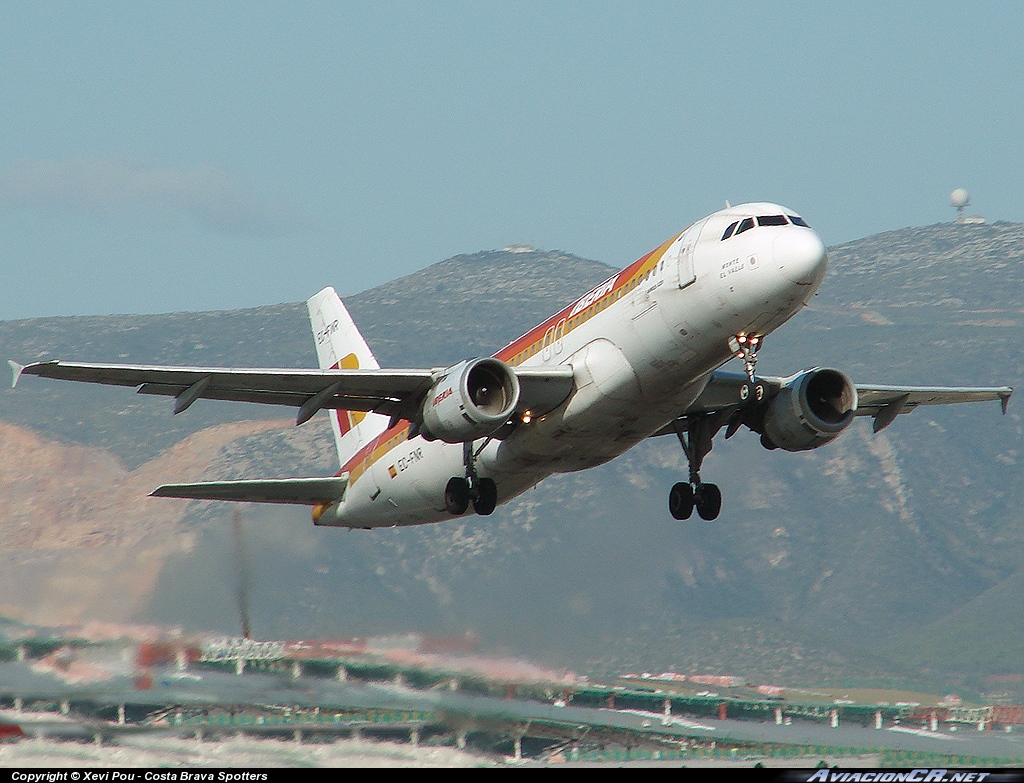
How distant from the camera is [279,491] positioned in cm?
4541

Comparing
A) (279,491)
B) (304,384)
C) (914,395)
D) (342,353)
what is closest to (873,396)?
(914,395)

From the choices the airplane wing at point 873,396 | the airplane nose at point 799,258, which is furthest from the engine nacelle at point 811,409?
the airplane nose at point 799,258

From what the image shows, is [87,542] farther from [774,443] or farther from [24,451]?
[774,443]

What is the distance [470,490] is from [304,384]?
16.5ft

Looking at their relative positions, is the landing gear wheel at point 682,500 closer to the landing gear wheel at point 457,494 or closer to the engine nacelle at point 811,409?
the engine nacelle at point 811,409

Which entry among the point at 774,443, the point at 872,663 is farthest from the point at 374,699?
the point at 872,663

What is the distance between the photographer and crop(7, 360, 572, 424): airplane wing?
3545cm

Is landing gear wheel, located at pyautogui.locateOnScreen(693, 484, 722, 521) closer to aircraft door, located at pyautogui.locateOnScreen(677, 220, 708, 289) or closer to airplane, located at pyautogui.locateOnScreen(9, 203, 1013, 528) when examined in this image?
airplane, located at pyautogui.locateOnScreen(9, 203, 1013, 528)

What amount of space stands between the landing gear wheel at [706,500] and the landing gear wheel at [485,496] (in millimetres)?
5679

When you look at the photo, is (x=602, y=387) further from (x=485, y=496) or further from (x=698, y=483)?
(x=698, y=483)

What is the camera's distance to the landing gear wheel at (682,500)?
4128 centimetres

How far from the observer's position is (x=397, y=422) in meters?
40.8

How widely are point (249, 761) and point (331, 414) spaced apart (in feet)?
37.7

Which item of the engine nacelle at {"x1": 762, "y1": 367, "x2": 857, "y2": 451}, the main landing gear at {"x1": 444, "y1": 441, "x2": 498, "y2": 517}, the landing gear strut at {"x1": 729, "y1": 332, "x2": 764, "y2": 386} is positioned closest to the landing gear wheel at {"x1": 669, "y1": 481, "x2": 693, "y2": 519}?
the engine nacelle at {"x1": 762, "y1": 367, "x2": 857, "y2": 451}
